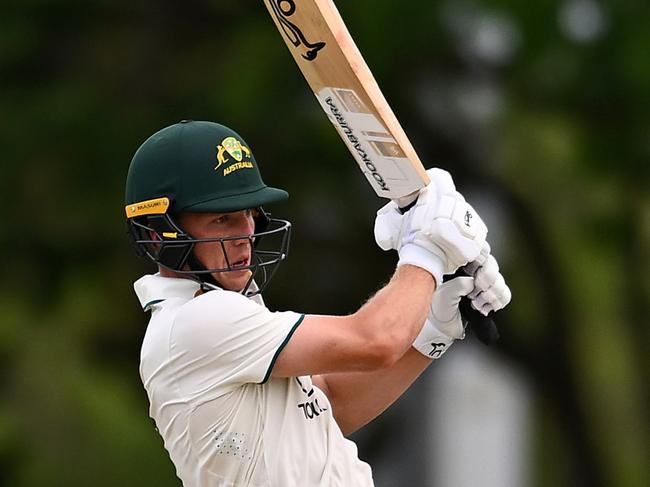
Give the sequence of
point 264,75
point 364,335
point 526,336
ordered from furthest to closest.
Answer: point 526,336 < point 264,75 < point 364,335

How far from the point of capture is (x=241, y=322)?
3.83 m

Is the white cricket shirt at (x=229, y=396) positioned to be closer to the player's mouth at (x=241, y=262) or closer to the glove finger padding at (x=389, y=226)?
the player's mouth at (x=241, y=262)

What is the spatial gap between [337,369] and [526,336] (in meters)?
6.58

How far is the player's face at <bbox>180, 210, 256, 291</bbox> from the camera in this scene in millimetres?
3971

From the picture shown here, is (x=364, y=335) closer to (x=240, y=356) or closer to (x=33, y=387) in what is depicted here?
(x=240, y=356)

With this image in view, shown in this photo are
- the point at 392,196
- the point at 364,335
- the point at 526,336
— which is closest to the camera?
the point at 364,335

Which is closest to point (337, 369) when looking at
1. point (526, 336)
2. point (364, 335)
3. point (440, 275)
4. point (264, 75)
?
point (364, 335)

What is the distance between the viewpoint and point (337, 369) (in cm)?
380

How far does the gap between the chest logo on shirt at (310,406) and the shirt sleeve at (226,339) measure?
20cm

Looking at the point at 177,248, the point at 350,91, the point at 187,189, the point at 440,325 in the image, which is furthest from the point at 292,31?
the point at 440,325

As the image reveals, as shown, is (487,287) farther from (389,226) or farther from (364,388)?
(364,388)

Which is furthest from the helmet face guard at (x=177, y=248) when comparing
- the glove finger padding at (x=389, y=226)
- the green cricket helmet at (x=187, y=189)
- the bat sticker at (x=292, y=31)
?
the bat sticker at (x=292, y=31)

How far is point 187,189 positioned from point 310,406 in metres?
0.60

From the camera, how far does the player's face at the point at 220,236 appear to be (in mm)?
3971
